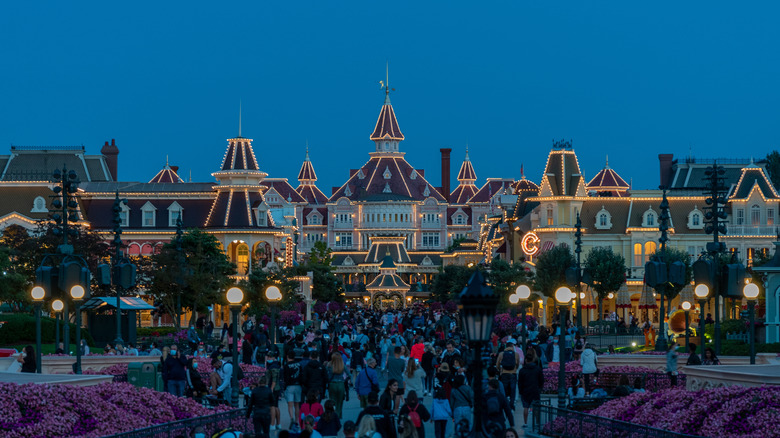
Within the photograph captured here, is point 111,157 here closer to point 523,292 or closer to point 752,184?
point 752,184

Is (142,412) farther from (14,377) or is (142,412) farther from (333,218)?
(333,218)

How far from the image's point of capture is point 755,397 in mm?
18000

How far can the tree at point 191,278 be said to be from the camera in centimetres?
5997

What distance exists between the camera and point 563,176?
8825 cm

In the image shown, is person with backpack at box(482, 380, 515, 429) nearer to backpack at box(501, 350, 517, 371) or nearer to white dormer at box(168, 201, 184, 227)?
backpack at box(501, 350, 517, 371)

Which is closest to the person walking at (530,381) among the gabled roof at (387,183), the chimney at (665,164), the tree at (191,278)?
the tree at (191,278)

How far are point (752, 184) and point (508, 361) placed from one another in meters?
64.8

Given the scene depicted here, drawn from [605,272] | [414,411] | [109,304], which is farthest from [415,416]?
[605,272]

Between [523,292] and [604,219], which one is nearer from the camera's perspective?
[523,292]

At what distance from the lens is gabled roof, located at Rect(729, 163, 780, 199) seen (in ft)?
284

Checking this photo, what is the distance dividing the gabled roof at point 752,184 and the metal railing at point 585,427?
66598 mm

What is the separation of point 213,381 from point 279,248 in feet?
223

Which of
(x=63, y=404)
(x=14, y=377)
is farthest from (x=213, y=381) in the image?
(x=63, y=404)

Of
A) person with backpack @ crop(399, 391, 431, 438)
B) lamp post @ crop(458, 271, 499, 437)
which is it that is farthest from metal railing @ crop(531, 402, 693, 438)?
lamp post @ crop(458, 271, 499, 437)
